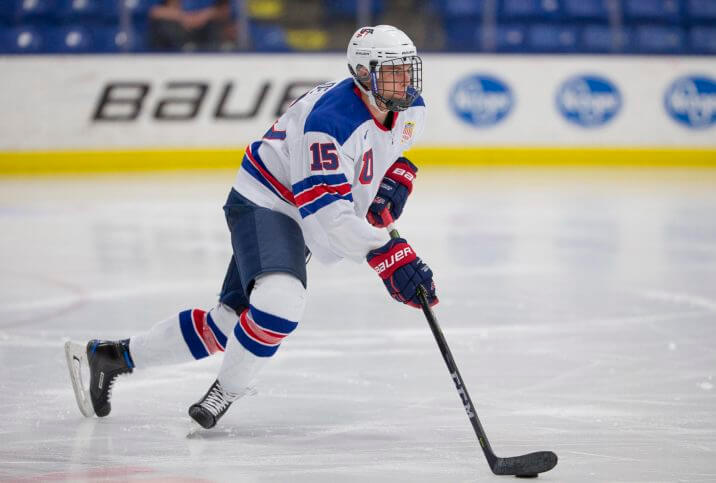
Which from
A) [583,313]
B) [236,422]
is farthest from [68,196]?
[236,422]

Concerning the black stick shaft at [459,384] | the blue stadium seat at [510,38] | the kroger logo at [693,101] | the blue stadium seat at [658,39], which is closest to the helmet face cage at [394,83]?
the black stick shaft at [459,384]

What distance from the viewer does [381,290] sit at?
5.34 m

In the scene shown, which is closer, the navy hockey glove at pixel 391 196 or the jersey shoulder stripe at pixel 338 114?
the jersey shoulder stripe at pixel 338 114

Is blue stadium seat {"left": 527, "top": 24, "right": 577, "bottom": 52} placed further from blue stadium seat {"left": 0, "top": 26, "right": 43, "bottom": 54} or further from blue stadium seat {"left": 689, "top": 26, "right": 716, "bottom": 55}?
blue stadium seat {"left": 0, "top": 26, "right": 43, "bottom": 54}

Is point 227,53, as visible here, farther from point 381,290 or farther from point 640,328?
point 640,328

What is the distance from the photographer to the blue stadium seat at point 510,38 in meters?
10.9

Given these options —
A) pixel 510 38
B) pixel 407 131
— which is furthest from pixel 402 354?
pixel 510 38

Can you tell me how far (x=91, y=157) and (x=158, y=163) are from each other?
605 millimetres

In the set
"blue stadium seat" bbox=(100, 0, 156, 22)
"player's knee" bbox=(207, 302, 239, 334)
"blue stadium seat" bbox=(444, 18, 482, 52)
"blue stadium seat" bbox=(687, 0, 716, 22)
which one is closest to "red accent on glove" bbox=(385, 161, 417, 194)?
"player's knee" bbox=(207, 302, 239, 334)

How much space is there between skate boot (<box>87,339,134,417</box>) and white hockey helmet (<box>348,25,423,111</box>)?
3.61 feet

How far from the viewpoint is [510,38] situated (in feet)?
35.8

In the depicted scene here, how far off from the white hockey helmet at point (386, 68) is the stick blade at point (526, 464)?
3.24ft

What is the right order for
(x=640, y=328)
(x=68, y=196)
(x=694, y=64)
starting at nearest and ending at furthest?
(x=640, y=328), (x=68, y=196), (x=694, y=64)

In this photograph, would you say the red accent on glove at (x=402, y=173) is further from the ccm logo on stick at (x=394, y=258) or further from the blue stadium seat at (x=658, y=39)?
the blue stadium seat at (x=658, y=39)
